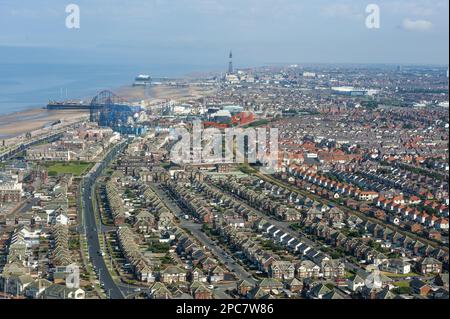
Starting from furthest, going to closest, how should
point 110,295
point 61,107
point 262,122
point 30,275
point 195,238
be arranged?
point 61,107, point 262,122, point 195,238, point 30,275, point 110,295

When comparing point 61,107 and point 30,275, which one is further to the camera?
point 61,107

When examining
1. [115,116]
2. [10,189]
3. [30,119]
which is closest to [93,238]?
[10,189]

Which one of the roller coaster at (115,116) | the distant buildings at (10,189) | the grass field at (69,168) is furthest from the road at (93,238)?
the roller coaster at (115,116)

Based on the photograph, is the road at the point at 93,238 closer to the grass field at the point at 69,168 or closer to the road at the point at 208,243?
the grass field at the point at 69,168

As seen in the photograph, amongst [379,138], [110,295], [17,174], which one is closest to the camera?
[110,295]

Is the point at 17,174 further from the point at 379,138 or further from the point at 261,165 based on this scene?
the point at 379,138

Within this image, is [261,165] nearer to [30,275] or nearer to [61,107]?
[30,275]

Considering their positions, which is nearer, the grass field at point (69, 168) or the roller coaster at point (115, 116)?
the grass field at point (69, 168)

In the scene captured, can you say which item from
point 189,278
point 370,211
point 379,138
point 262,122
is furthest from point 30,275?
point 262,122
